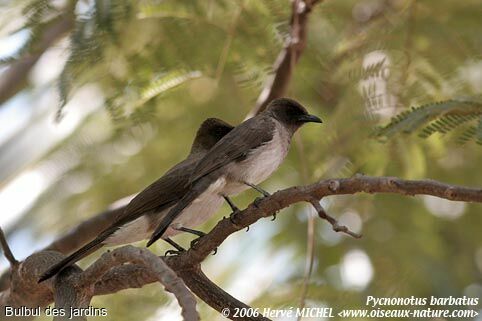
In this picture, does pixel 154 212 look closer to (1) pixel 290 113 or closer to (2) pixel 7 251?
(2) pixel 7 251

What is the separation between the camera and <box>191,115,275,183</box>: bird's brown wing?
512 cm

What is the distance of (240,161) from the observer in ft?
17.3

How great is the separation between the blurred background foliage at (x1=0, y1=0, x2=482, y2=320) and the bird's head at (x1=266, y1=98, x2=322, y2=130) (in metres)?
0.17

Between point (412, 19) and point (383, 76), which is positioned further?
point (412, 19)

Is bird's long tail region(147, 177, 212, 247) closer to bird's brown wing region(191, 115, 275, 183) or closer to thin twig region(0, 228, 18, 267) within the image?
bird's brown wing region(191, 115, 275, 183)

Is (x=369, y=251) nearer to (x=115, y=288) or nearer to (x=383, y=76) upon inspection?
(x=383, y=76)

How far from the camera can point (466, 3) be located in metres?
6.38

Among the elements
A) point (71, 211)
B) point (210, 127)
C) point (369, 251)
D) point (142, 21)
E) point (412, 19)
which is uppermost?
point (142, 21)

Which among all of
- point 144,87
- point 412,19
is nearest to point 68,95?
point 144,87

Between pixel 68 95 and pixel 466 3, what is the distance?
11.0 ft

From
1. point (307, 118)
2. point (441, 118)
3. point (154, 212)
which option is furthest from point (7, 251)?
point (441, 118)

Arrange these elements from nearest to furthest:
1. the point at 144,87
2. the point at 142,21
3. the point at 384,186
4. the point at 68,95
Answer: the point at 384,186 < the point at 68,95 < the point at 144,87 < the point at 142,21

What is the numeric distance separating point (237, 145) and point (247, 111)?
5.45ft

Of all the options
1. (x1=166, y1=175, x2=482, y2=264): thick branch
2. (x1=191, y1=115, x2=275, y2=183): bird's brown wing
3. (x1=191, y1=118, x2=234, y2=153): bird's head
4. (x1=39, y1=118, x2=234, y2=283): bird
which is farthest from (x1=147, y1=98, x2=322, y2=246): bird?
(x1=166, y1=175, x2=482, y2=264): thick branch
